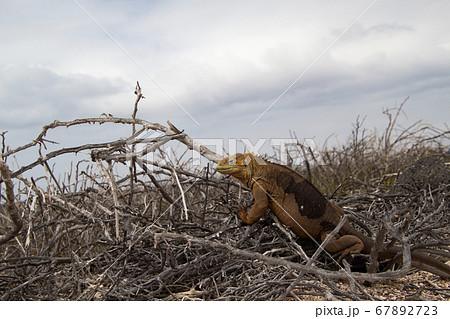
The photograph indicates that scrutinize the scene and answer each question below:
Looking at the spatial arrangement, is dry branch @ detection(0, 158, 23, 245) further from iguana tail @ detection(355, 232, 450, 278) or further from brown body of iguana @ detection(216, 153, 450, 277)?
iguana tail @ detection(355, 232, 450, 278)

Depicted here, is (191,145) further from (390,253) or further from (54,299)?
(390,253)

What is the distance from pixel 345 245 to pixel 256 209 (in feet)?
2.62

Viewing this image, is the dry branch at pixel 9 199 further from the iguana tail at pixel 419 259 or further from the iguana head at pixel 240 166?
the iguana tail at pixel 419 259

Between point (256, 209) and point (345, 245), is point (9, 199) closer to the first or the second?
point (256, 209)

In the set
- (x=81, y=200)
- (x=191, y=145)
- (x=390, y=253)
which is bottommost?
(x=390, y=253)

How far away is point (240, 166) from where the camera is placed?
3998 millimetres

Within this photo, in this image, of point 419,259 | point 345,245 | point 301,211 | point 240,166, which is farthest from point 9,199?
point 419,259

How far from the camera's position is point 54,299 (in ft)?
11.8

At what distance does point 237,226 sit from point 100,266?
4.35 feet

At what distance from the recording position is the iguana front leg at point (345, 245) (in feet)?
12.2

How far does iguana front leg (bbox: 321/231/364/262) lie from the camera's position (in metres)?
3.71

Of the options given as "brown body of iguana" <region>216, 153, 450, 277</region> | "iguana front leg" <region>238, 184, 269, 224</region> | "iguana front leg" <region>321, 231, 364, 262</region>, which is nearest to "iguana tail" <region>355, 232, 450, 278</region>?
"brown body of iguana" <region>216, 153, 450, 277</region>

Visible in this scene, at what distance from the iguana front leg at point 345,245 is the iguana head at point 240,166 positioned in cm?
90
